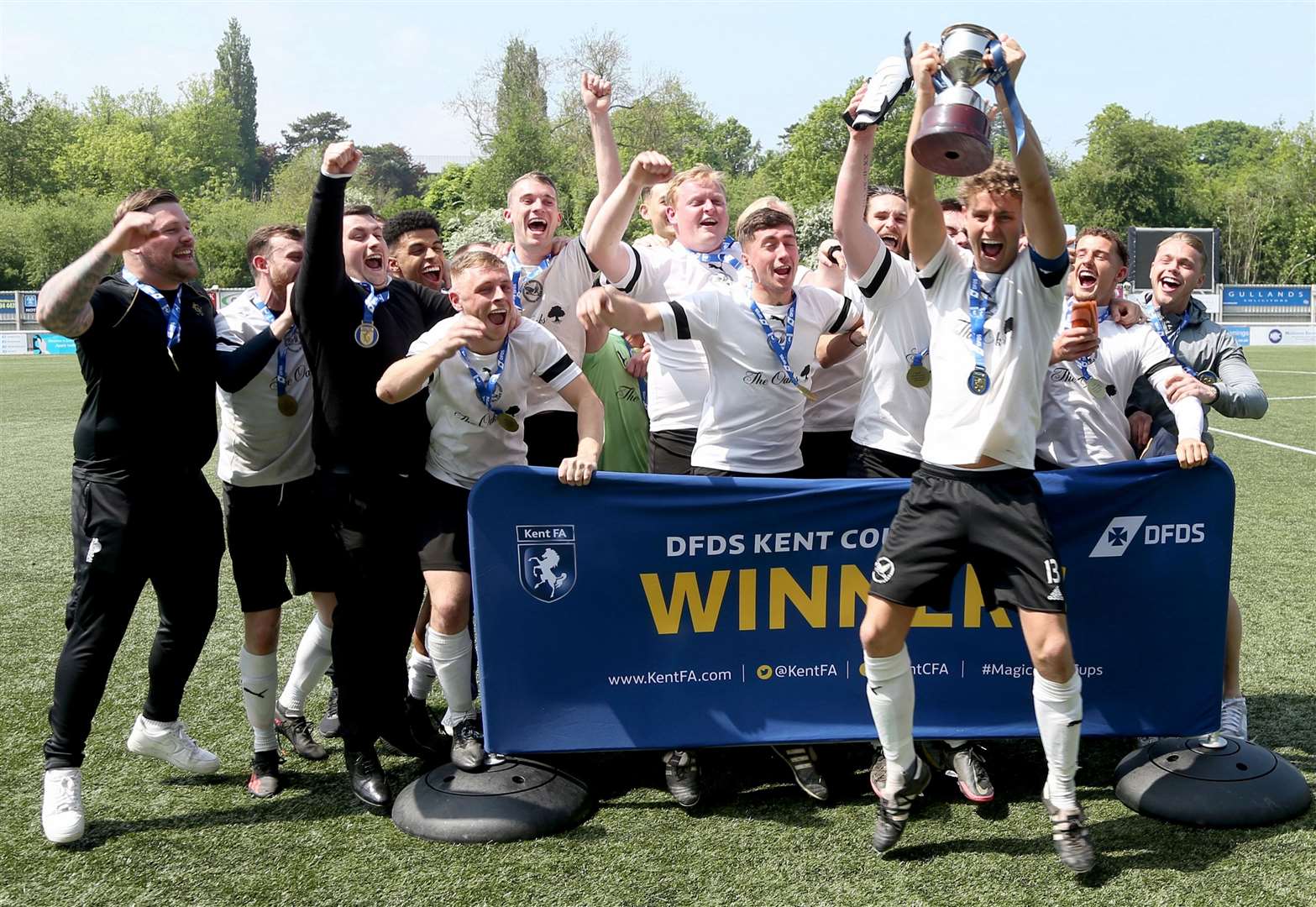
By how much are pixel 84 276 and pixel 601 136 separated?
2.32m

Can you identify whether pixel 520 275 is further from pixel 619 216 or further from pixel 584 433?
pixel 584 433

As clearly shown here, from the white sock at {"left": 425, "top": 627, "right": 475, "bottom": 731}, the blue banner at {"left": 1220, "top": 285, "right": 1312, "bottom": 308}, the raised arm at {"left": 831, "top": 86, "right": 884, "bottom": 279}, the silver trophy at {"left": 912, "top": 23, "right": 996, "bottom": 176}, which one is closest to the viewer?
the silver trophy at {"left": 912, "top": 23, "right": 996, "bottom": 176}

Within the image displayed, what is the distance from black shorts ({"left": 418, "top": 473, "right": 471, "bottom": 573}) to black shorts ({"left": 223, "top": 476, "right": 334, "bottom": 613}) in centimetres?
51

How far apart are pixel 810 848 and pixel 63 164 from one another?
7275 centimetres

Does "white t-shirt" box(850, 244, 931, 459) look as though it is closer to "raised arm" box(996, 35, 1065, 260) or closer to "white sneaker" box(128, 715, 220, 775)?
"raised arm" box(996, 35, 1065, 260)

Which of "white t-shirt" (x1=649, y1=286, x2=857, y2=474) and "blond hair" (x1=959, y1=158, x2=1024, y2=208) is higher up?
"blond hair" (x1=959, y1=158, x2=1024, y2=208)

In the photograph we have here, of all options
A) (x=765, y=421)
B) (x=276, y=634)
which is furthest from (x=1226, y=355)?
(x=276, y=634)

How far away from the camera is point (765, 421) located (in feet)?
14.3

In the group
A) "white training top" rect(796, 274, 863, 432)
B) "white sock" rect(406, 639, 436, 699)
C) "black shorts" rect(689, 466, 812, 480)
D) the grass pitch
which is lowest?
the grass pitch

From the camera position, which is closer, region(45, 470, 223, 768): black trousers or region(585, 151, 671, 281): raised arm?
region(45, 470, 223, 768): black trousers

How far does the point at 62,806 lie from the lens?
13.2 ft

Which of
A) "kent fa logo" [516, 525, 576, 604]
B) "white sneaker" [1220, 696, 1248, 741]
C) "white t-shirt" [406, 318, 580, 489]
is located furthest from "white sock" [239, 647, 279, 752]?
"white sneaker" [1220, 696, 1248, 741]

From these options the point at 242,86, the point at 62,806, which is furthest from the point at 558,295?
the point at 242,86

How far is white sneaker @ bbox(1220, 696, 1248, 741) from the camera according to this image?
4.46 metres
